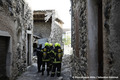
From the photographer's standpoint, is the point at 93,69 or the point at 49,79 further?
the point at 49,79

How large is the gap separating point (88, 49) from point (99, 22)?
23.4 inches

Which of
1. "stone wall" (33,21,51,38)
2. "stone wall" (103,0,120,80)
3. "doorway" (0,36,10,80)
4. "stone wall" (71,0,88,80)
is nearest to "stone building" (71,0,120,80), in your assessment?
"stone wall" (103,0,120,80)

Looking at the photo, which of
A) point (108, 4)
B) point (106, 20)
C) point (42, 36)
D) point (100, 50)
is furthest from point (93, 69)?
point (42, 36)

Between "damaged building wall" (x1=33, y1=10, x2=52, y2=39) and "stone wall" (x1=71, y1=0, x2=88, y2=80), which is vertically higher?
"damaged building wall" (x1=33, y1=10, x2=52, y2=39)

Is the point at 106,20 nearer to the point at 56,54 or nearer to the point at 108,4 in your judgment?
the point at 108,4

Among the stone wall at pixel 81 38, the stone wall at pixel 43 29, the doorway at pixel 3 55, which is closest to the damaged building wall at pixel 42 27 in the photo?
the stone wall at pixel 43 29

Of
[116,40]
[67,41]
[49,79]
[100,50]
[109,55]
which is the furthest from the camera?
[67,41]

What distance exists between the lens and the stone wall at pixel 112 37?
4.02ft

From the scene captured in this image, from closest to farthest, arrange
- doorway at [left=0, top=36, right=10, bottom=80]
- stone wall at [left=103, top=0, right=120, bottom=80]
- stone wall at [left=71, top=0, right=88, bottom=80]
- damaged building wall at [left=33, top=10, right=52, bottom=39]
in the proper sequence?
stone wall at [left=103, top=0, right=120, bottom=80] → stone wall at [left=71, top=0, right=88, bottom=80] → doorway at [left=0, top=36, right=10, bottom=80] → damaged building wall at [left=33, top=10, right=52, bottom=39]

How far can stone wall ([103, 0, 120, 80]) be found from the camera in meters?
1.22

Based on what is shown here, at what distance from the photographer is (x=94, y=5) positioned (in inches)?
90.1

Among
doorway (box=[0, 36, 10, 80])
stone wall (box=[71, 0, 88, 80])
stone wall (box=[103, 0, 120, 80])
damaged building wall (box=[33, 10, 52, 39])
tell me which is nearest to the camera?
stone wall (box=[103, 0, 120, 80])

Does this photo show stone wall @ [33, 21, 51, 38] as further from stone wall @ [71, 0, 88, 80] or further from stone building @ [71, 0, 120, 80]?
stone building @ [71, 0, 120, 80]

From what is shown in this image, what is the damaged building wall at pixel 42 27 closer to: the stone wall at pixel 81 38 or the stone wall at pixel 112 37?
the stone wall at pixel 81 38
